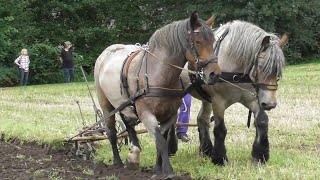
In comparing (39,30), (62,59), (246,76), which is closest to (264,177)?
(246,76)

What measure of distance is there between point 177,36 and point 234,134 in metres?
3.38

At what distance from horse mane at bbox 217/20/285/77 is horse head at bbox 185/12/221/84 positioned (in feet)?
2.29

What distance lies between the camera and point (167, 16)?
33.5 meters

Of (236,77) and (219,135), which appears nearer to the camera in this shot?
(236,77)

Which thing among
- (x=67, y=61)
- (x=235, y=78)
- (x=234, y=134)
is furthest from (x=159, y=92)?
(x=67, y=61)

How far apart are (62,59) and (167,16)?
→ 11.5m

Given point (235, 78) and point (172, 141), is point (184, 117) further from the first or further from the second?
point (235, 78)

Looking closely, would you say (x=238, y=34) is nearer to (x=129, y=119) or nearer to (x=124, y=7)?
(x=129, y=119)

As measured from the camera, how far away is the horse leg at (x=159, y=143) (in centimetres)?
591

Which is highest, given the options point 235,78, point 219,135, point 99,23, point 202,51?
point 99,23

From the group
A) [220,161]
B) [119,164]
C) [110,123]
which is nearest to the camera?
[220,161]

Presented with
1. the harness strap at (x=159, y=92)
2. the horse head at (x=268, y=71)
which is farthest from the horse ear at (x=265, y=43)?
the harness strap at (x=159, y=92)

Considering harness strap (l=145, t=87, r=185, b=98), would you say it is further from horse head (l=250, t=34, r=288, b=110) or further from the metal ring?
horse head (l=250, t=34, r=288, b=110)

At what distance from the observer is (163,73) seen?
20.0ft
